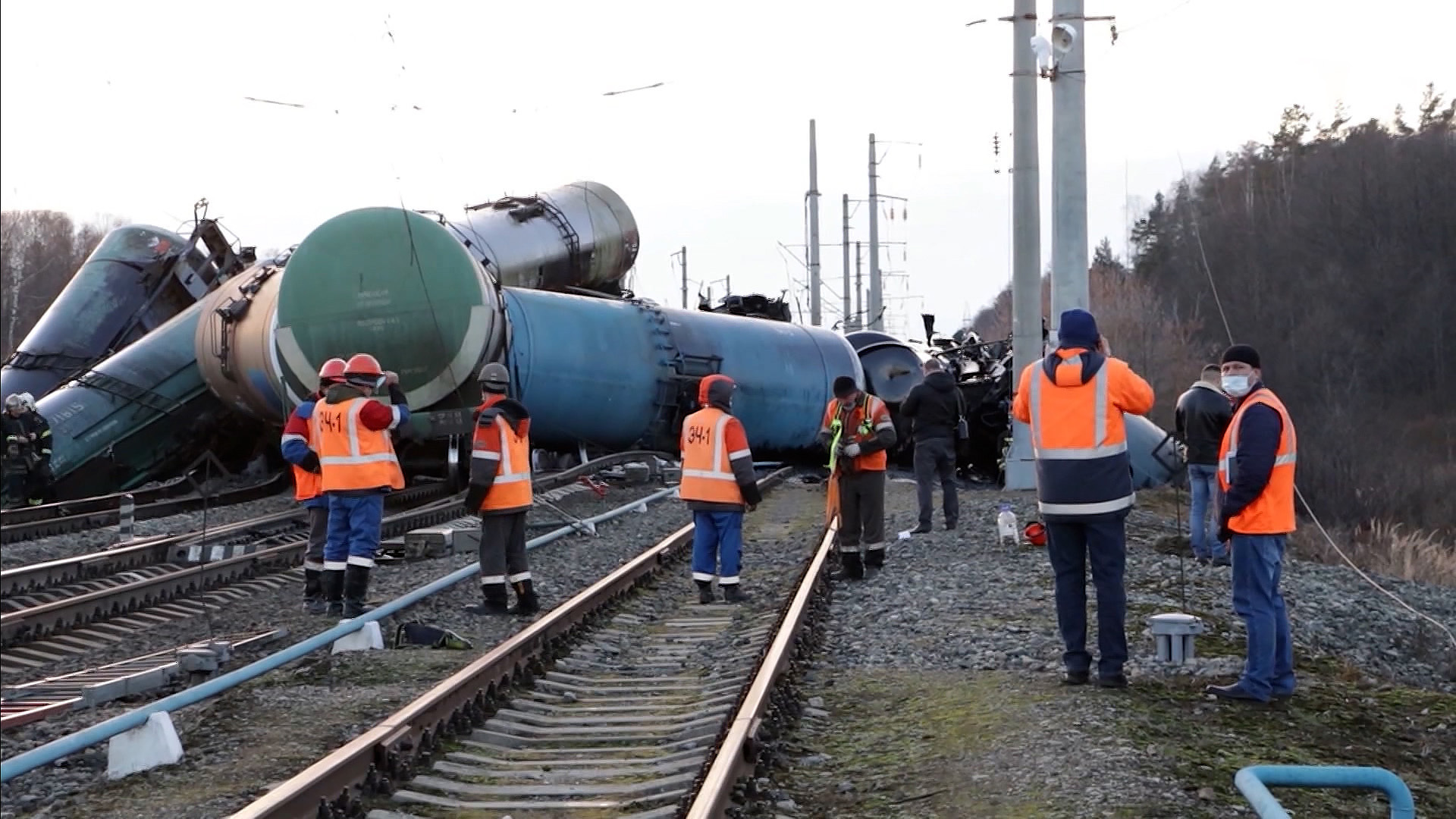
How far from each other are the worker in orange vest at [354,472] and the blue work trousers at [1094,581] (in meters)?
4.11

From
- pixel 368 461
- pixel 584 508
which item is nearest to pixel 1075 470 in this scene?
pixel 368 461

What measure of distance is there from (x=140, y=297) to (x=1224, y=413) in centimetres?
1637

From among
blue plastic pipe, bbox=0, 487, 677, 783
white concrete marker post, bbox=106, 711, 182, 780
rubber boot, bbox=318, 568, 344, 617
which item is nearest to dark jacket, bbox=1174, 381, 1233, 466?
blue plastic pipe, bbox=0, 487, 677, 783

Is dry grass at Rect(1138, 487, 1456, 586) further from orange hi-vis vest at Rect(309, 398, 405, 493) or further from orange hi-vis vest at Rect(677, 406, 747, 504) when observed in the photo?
orange hi-vis vest at Rect(309, 398, 405, 493)

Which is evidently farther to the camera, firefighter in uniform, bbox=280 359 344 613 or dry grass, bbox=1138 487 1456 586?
dry grass, bbox=1138 487 1456 586

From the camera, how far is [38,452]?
18.3m

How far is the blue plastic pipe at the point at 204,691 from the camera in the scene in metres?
5.30

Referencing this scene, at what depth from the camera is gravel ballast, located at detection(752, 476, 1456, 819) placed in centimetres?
544

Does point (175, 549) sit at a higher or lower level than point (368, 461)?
lower

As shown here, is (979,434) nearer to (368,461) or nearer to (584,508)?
(584,508)

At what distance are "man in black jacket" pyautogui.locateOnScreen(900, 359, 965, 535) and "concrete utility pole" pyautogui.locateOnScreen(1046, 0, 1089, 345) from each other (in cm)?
143

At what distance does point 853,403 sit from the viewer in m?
11.6

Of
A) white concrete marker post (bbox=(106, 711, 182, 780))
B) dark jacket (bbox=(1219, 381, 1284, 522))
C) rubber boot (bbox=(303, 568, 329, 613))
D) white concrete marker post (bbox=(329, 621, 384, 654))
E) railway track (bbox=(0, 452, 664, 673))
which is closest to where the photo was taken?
white concrete marker post (bbox=(106, 711, 182, 780))

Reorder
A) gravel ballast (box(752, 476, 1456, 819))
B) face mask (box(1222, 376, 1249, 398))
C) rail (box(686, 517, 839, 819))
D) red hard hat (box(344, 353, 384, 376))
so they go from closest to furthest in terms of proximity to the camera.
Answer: rail (box(686, 517, 839, 819)), gravel ballast (box(752, 476, 1456, 819)), face mask (box(1222, 376, 1249, 398)), red hard hat (box(344, 353, 384, 376))
